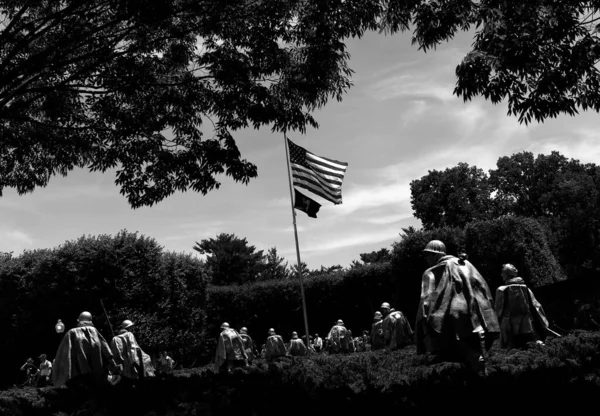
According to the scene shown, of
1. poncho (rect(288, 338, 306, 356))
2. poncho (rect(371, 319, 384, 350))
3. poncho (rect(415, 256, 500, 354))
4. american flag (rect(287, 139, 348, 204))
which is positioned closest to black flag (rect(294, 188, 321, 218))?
american flag (rect(287, 139, 348, 204))

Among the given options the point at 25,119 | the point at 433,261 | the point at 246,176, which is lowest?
the point at 433,261

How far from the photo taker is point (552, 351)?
1109cm

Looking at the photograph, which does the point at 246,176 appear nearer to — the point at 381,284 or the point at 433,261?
the point at 433,261

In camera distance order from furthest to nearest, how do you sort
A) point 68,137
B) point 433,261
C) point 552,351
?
point 68,137
point 552,351
point 433,261

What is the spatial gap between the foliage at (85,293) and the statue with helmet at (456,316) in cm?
1870

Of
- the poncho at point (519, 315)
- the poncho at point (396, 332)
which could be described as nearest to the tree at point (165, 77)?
the poncho at point (519, 315)

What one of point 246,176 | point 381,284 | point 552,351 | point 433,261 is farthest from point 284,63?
point 381,284

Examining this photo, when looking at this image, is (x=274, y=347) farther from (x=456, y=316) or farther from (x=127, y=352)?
(x=456, y=316)

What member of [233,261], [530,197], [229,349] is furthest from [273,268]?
[229,349]

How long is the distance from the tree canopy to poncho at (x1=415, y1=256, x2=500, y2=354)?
2.32 m

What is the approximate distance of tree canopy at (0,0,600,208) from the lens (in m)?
8.18

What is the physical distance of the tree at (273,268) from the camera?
228ft

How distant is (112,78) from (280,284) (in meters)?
24.9

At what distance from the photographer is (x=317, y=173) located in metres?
21.0
